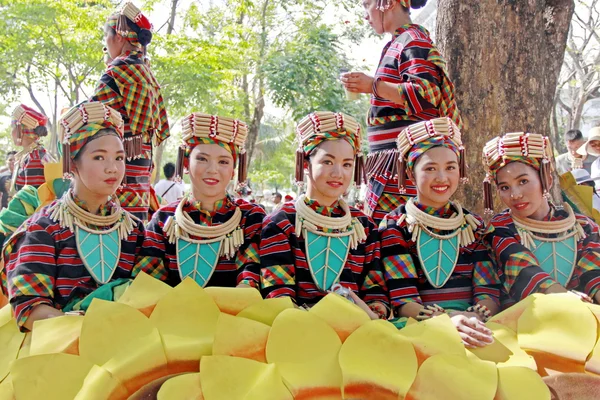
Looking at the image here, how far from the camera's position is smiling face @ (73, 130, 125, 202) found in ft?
7.66

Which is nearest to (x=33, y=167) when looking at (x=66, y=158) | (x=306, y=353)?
(x=66, y=158)

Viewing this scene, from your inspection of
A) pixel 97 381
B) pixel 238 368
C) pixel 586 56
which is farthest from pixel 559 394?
pixel 586 56

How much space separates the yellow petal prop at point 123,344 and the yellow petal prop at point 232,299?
0.24m

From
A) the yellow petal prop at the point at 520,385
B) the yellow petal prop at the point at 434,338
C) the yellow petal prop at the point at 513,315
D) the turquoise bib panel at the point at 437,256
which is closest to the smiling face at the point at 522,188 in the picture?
the turquoise bib panel at the point at 437,256

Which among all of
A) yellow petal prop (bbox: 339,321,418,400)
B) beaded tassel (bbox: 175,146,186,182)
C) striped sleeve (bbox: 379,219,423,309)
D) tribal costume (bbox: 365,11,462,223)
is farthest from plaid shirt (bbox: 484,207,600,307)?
beaded tassel (bbox: 175,146,186,182)

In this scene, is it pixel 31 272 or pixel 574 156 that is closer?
pixel 31 272

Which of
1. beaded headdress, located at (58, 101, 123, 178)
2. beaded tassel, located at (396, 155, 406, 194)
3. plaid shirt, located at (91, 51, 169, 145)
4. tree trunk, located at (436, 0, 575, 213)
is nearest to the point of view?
beaded headdress, located at (58, 101, 123, 178)

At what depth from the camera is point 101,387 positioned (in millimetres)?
1554

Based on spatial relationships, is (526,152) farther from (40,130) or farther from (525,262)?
(40,130)

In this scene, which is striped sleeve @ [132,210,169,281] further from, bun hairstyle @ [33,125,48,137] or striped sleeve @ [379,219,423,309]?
bun hairstyle @ [33,125,48,137]

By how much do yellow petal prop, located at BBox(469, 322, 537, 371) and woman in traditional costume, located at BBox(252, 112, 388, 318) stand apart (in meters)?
0.53

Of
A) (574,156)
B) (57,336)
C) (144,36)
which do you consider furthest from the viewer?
(574,156)

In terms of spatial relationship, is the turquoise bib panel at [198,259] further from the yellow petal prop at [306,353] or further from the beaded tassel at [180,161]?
the yellow petal prop at [306,353]

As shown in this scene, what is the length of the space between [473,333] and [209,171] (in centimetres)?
127
